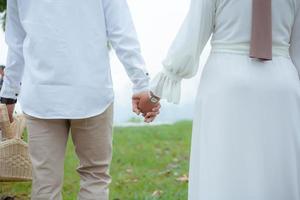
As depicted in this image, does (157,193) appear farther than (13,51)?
Yes

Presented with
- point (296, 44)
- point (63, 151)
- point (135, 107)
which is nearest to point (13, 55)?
point (63, 151)

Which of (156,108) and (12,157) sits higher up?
(156,108)

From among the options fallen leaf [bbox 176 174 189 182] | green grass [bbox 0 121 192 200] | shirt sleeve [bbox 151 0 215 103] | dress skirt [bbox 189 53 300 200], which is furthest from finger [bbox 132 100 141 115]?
fallen leaf [bbox 176 174 189 182]

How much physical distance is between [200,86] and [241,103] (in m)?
0.21

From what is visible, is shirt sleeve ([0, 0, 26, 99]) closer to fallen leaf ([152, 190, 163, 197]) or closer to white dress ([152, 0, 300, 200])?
white dress ([152, 0, 300, 200])

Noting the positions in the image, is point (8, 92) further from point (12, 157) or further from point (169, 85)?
point (169, 85)

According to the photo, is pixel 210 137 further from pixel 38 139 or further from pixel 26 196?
pixel 26 196

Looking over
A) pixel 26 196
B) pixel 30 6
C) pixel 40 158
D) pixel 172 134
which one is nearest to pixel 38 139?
pixel 40 158

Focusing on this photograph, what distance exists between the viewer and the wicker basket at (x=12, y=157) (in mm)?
3332

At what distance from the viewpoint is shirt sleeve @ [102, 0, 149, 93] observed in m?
2.98

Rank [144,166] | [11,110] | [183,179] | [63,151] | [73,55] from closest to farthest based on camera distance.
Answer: [73,55] → [63,151] → [11,110] → [183,179] → [144,166]

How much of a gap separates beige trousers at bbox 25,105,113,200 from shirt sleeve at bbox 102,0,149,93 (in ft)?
0.67

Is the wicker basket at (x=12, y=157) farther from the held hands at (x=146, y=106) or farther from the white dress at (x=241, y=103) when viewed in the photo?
the white dress at (x=241, y=103)

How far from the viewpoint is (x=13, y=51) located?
312 centimetres
